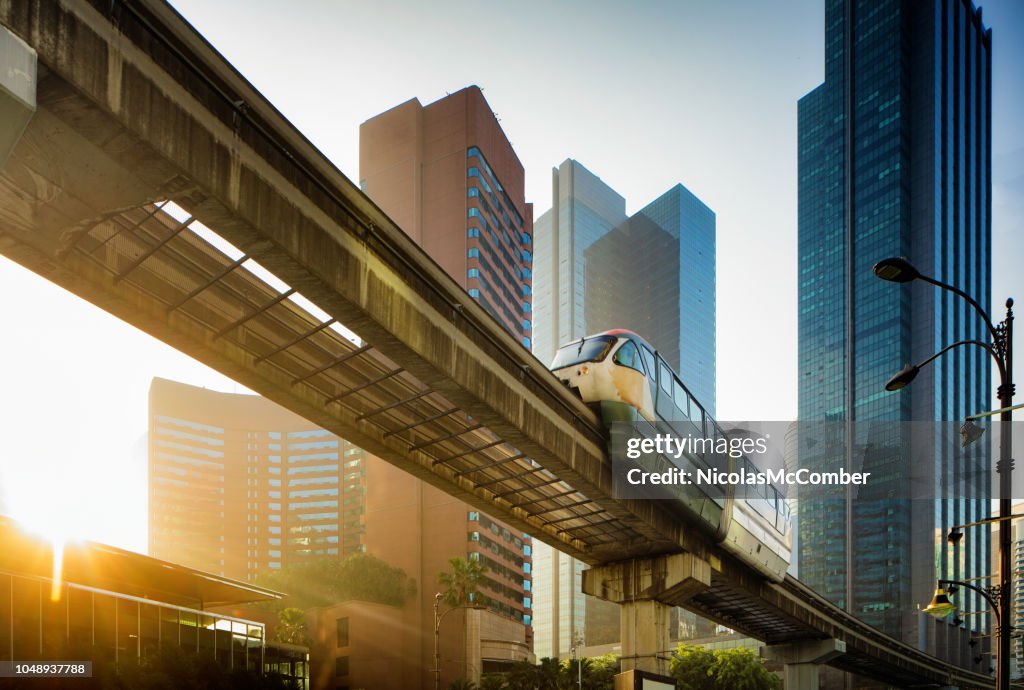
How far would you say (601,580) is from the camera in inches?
1775

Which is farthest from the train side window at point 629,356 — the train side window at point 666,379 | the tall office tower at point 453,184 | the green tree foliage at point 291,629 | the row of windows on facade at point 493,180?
the row of windows on facade at point 493,180

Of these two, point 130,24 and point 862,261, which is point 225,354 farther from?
point 862,261

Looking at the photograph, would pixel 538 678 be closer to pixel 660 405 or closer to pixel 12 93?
pixel 660 405

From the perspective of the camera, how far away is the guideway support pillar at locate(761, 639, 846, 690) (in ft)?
238

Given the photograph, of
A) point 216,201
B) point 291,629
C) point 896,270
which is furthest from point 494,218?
point 896,270

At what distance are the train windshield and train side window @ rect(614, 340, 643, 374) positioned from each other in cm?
39

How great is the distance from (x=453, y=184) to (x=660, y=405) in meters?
106

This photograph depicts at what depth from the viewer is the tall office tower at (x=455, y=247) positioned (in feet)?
390

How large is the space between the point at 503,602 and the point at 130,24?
122 m

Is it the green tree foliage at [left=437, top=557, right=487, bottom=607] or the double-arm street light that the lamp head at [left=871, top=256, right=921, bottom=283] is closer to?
the double-arm street light

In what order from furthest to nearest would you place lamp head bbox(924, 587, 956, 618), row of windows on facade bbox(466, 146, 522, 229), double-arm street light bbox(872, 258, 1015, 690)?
row of windows on facade bbox(466, 146, 522, 229)
lamp head bbox(924, 587, 956, 618)
double-arm street light bbox(872, 258, 1015, 690)

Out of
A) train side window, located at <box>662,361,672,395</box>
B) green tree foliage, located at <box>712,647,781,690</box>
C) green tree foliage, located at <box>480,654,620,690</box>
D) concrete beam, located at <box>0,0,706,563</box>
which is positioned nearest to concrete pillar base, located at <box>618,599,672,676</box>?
train side window, located at <box>662,361,672,395</box>

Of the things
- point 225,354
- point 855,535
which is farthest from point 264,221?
point 855,535

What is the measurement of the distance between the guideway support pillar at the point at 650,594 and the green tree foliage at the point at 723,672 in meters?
56.9
